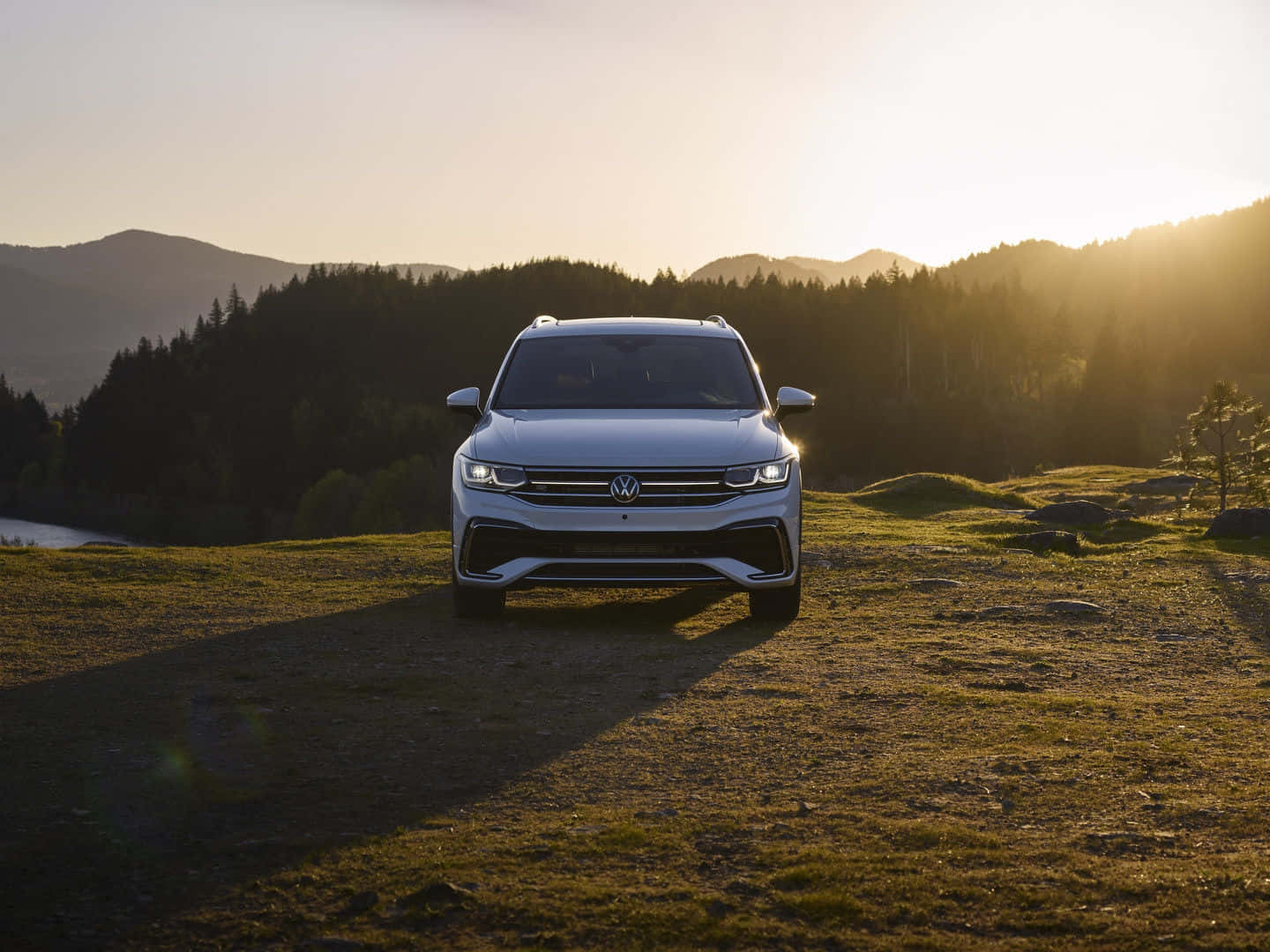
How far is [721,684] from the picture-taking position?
670 centimetres

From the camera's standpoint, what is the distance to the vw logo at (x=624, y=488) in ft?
26.5

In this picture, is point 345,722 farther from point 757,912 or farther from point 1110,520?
point 1110,520

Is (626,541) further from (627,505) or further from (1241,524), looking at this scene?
(1241,524)

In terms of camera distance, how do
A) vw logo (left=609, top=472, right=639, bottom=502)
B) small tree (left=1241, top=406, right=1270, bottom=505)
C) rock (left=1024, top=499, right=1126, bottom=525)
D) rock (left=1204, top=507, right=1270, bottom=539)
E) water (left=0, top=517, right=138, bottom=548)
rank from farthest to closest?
water (left=0, top=517, right=138, bottom=548)
small tree (left=1241, top=406, right=1270, bottom=505)
rock (left=1024, top=499, right=1126, bottom=525)
rock (left=1204, top=507, right=1270, bottom=539)
vw logo (left=609, top=472, right=639, bottom=502)

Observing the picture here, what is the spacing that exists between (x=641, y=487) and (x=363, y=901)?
4822 millimetres

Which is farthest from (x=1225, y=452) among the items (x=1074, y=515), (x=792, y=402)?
(x=792, y=402)

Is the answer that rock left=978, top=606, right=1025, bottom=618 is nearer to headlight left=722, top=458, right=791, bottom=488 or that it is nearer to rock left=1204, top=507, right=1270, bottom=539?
headlight left=722, top=458, right=791, bottom=488

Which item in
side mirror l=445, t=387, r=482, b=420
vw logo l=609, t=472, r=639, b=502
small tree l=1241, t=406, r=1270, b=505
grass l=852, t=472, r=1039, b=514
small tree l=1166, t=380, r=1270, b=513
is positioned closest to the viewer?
vw logo l=609, t=472, r=639, b=502

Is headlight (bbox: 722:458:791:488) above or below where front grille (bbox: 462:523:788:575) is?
above

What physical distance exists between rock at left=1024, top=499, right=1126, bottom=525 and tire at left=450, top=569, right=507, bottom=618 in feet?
37.9

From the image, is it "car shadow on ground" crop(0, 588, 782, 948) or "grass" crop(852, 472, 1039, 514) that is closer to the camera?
"car shadow on ground" crop(0, 588, 782, 948)

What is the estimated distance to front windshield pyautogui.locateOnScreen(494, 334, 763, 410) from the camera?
30.9ft

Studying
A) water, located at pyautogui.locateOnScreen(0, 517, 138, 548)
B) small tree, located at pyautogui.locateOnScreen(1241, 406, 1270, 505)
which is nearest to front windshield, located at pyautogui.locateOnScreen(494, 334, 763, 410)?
small tree, located at pyautogui.locateOnScreen(1241, 406, 1270, 505)

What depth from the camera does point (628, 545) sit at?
8102mm
